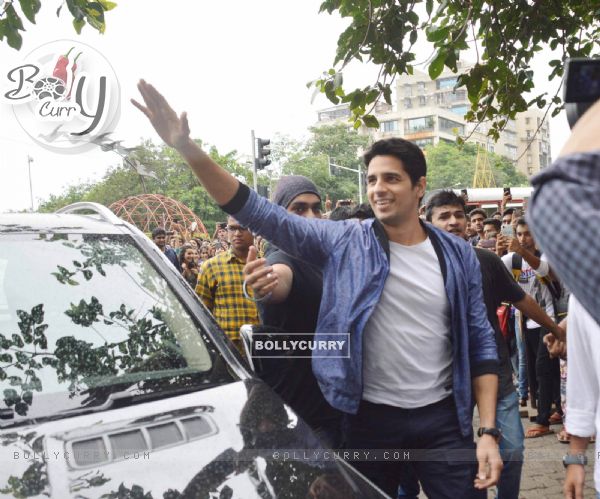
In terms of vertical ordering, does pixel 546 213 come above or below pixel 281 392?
above

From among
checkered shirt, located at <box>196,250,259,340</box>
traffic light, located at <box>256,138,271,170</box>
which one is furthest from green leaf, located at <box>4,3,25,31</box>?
Result: traffic light, located at <box>256,138,271,170</box>

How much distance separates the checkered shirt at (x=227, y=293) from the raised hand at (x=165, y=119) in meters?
2.49

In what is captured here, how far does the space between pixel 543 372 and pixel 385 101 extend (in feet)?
8.87

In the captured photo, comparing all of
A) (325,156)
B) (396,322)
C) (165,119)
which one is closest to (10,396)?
(165,119)

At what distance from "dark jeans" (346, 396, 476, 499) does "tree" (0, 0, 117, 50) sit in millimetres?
2674

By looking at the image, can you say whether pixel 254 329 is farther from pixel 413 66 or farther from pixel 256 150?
pixel 256 150

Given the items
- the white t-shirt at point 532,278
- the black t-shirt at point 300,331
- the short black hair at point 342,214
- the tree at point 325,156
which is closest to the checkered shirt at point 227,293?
the short black hair at point 342,214

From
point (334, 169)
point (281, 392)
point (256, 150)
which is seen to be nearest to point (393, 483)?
point (281, 392)

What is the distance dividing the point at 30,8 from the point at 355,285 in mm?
2453

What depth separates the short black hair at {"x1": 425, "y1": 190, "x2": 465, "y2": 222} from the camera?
12.3 feet

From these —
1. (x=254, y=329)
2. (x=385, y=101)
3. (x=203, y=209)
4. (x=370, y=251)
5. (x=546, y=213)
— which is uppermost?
(x=385, y=101)

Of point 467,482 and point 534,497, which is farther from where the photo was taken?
point 534,497

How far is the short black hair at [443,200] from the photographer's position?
3.76 metres

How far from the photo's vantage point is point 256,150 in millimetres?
13562
